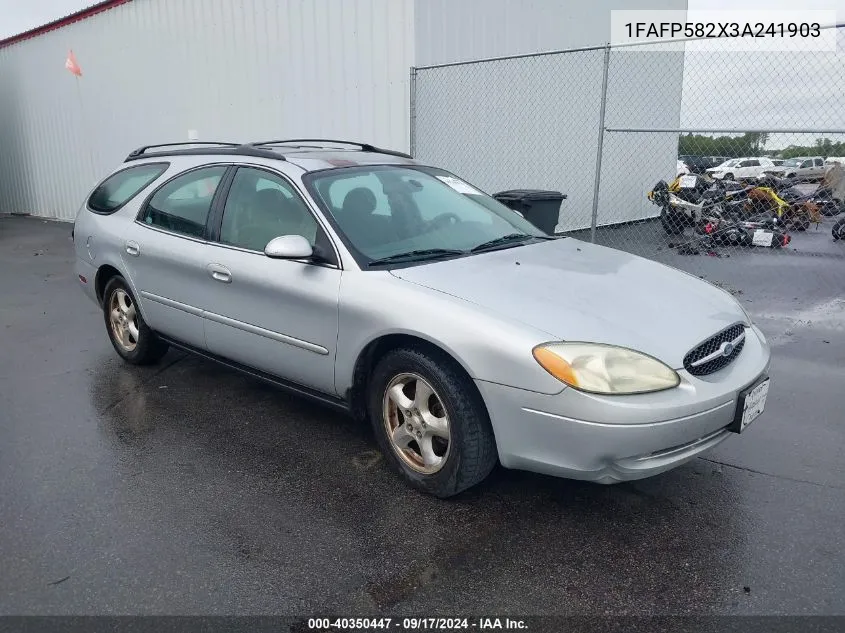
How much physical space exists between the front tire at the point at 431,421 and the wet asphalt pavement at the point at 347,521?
173 millimetres

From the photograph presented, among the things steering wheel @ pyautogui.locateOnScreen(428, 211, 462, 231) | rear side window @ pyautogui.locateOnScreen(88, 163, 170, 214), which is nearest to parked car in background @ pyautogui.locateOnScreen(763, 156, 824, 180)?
steering wheel @ pyautogui.locateOnScreen(428, 211, 462, 231)

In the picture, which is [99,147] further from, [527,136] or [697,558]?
[697,558]

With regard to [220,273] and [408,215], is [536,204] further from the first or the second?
[220,273]

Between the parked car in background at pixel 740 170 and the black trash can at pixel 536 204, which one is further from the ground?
the black trash can at pixel 536 204

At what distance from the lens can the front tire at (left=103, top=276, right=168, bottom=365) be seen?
4980 mm

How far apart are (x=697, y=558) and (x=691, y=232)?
30.5 ft

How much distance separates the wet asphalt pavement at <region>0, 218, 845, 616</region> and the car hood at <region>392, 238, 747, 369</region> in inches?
32.0

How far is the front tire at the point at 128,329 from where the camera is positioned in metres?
4.98

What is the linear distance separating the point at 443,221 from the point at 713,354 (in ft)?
5.39

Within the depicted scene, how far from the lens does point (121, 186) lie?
205 inches

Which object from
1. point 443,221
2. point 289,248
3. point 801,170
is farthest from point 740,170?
point 289,248

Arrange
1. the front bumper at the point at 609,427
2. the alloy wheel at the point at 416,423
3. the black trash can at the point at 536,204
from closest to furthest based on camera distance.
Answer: the front bumper at the point at 609,427
the alloy wheel at the point at 416,423
the black trash can at the point at 536,204

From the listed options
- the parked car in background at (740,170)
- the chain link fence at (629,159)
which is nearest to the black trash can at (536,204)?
the chain link fence at (629,159)

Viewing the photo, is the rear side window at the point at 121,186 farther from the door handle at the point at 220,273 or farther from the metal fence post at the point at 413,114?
the metal fence post at the point at 413,114
